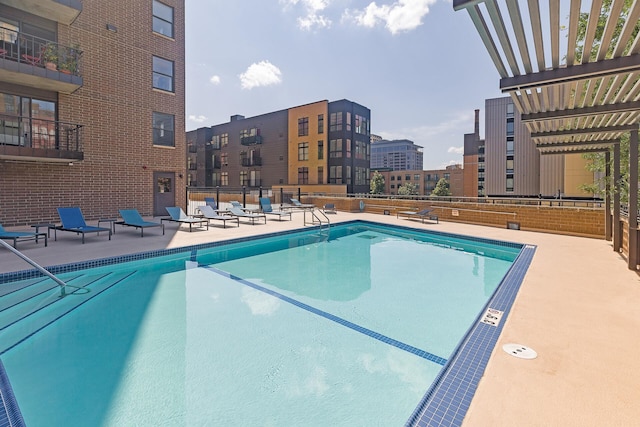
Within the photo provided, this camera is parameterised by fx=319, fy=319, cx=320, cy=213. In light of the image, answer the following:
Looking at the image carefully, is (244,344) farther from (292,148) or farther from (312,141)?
(292,148)

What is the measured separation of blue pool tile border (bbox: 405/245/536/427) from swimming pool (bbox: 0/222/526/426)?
0.08m

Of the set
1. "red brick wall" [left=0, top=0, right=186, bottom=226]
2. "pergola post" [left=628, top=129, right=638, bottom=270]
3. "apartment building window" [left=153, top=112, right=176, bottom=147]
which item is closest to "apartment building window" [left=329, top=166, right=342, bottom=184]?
"red brick wall" [left=0, top=0, right=186, bottom=226]

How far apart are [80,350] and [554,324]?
5.57 metres

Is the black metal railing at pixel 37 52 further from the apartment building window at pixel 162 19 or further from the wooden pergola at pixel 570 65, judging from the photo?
the wooden pergola at pixel 570 65

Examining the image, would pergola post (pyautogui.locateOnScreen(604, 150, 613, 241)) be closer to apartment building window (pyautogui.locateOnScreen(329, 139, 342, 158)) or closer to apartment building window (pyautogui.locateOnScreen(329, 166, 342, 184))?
apartment building window (pyautogui.locateOnScreen(329, 166, 342, 184))

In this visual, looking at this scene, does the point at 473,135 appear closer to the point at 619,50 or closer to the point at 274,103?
the point at 274,103

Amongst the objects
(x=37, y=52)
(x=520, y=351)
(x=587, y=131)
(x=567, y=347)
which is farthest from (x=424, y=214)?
(x=37, y=52)

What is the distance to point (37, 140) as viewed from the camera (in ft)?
36.0

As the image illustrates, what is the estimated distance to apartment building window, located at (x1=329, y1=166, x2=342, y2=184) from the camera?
30.5 metres

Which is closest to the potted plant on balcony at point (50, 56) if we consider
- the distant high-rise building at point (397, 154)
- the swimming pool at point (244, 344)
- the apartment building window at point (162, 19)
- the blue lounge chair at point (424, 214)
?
the apartment building window at point (162, 19)

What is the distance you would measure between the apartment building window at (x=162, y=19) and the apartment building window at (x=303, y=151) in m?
18.6

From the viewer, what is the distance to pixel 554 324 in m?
3.66

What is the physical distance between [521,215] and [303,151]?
23.7 m

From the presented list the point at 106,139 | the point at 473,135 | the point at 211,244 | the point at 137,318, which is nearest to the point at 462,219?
the point at 211,244
